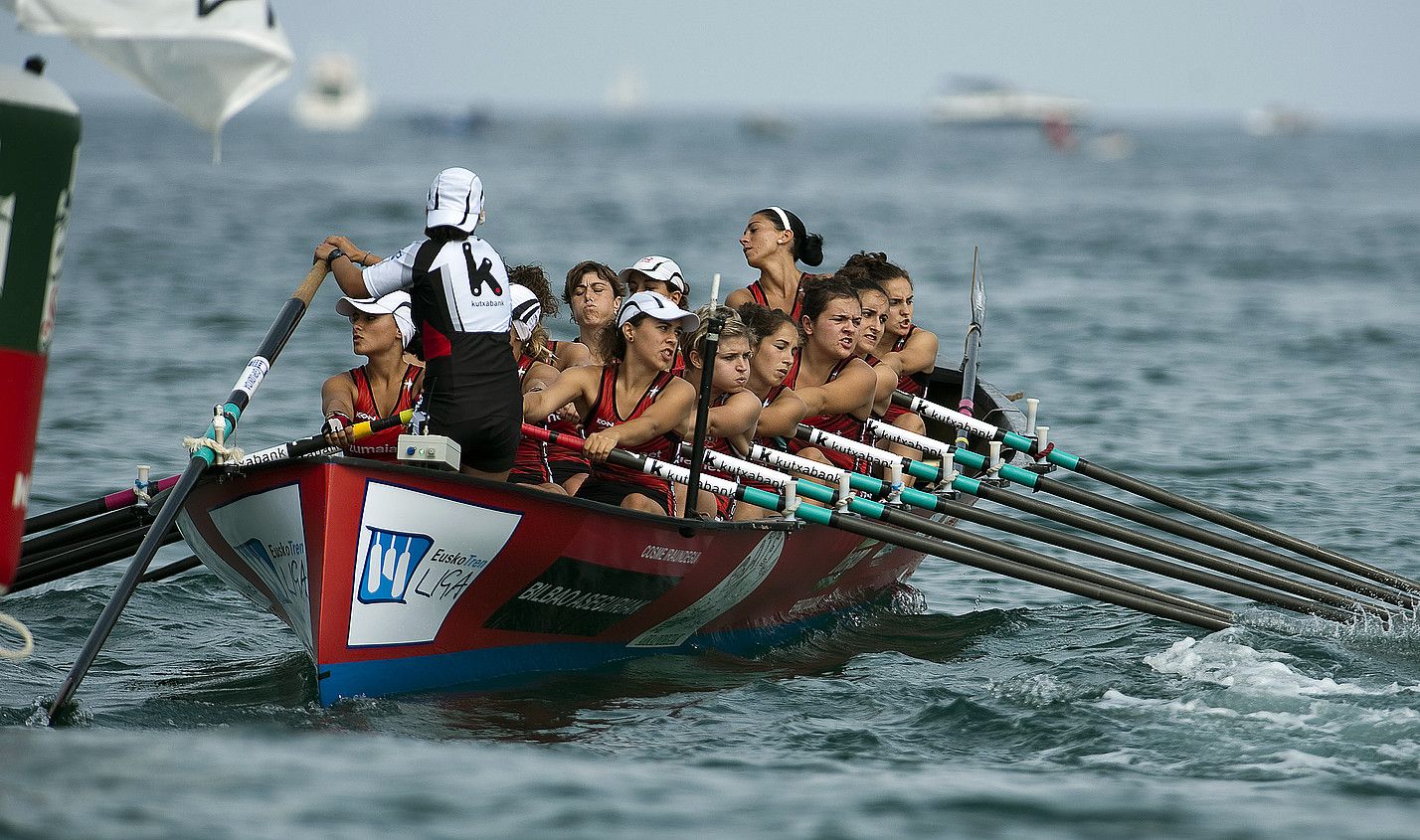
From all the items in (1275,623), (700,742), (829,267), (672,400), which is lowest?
(700,742)

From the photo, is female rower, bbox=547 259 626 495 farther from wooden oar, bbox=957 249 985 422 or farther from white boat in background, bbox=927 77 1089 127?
white boat in background, bbox=927 77 1089 127

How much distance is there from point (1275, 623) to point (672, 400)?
3.45 meters

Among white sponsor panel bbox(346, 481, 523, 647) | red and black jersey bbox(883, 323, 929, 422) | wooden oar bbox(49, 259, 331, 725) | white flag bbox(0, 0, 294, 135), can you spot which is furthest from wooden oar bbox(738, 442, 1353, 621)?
white flag bbox(0, 0, 294, 135)

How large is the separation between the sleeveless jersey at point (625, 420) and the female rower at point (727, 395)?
4.1 inches

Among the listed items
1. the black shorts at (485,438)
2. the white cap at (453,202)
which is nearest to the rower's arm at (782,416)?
the black shorts at (485,438)

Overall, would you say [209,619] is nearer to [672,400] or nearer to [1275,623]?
[672,400]

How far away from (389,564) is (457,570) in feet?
1.05

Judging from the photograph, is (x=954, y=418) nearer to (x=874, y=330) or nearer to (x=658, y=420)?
(x=874, y=330)

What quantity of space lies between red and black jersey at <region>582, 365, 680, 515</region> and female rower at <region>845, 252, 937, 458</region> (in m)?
2.02

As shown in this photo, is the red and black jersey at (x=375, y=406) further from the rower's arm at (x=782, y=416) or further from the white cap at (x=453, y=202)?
the rower's arm at (x=782, y=416)

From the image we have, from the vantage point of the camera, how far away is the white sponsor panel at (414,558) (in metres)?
6.47

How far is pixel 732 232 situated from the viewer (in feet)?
115

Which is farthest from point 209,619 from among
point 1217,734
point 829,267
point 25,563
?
point 829,267

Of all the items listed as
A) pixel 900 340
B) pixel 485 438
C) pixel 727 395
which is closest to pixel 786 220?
pixel 900 340
